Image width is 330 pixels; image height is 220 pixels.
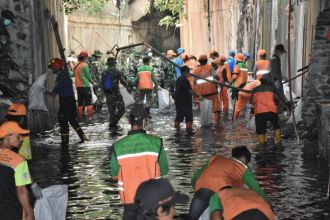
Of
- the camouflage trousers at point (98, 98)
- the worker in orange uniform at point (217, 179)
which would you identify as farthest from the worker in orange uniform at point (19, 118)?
the camouflage trousers at point (98, 98)

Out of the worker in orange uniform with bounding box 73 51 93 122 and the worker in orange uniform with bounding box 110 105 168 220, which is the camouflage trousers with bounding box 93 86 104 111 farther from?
the worker in orange uniform with bounding box 110 105 168 220

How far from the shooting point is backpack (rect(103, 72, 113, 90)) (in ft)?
56.6

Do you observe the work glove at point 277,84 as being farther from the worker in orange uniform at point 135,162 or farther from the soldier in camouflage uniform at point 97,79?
the worker in orange uniform at point 135,162

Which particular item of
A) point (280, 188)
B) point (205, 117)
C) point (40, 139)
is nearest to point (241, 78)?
point (205, 117)

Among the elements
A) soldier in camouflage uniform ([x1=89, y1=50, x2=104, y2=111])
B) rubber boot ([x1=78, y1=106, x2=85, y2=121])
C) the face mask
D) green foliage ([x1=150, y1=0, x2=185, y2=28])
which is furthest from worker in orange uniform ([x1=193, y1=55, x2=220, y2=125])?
green foliage ([x1=150, y1=0, x2=185, y2=28])

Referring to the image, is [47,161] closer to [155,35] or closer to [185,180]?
[185,180]

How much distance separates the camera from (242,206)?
470 cm

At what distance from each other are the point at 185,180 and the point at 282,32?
1262 cm

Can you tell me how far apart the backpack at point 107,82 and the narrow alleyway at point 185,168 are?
115 centimetres

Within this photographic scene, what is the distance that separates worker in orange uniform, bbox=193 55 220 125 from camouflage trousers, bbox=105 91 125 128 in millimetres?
1884

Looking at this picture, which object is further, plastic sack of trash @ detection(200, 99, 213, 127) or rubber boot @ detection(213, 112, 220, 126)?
rubber boot @ detection(213, 112, 220, 126)

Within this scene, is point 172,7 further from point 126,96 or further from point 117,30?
point 126,96

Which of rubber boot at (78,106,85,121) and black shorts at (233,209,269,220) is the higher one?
black shorts at (233,209,269,220)

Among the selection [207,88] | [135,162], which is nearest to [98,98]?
[207,88]
